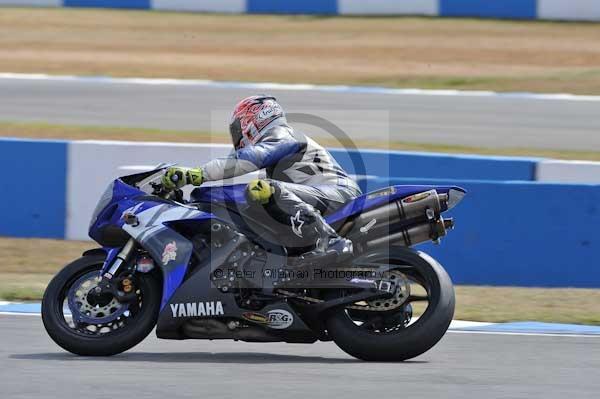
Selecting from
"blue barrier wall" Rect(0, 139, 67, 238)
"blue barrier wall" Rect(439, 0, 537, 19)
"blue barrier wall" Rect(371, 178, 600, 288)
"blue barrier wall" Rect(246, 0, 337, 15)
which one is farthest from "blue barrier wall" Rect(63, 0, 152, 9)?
"blue barrier wall" Rect(371, 178, 600, 288)

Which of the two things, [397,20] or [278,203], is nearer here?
[278,203]

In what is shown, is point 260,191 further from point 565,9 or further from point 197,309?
point 565,9

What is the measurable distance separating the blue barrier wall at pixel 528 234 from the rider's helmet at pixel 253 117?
2822mm

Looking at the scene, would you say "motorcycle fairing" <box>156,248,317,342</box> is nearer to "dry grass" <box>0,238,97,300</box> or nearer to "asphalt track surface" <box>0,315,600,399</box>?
"asphalt track surface" <box>0,315,600,399</box>

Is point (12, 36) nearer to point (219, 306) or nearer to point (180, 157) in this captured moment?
point (180, 157)

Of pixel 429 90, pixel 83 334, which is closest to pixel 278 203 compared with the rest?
pixel 83 334

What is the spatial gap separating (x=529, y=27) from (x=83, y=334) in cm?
1839

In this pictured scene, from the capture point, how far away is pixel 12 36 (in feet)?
80.0

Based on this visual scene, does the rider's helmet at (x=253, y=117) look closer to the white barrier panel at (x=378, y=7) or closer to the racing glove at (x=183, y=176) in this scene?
the racing glove at (x=183, y=176)

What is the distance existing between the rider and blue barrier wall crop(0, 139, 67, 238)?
4523 millimetres

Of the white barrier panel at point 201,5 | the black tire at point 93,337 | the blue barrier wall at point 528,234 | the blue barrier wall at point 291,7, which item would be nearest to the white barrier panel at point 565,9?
the blue barrier wall at point 291,7

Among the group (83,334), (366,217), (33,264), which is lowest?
(33,264)

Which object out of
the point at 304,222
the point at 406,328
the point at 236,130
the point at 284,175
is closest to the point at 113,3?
the point at 236,130

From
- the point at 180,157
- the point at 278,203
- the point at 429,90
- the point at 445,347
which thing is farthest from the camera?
the point at 429,90
